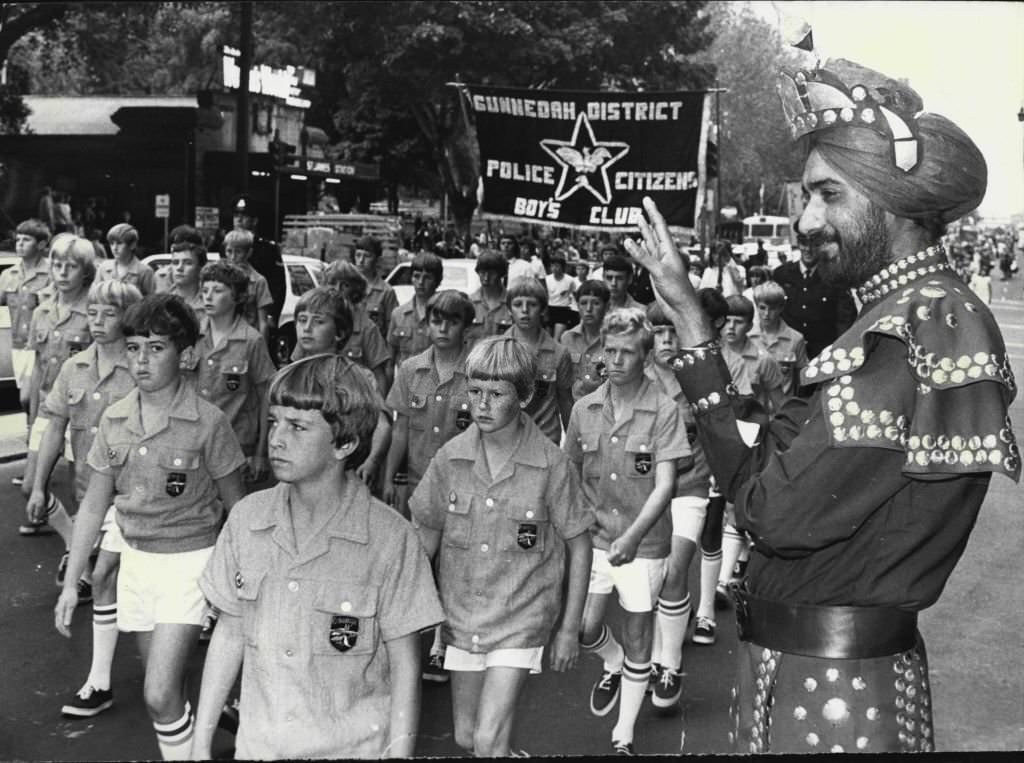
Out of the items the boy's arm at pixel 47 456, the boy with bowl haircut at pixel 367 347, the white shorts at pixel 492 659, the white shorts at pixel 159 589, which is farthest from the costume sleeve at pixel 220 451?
the boy with bowl haircut at pixel 367 347

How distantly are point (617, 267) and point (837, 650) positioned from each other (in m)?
5.99

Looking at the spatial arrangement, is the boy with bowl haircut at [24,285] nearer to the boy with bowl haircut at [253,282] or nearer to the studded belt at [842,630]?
the boy with bowl haircut at [253,282]

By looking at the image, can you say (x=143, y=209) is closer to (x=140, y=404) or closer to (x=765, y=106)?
(x=765, y=106)

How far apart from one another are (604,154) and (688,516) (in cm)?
353

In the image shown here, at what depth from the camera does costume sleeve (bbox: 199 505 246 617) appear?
3.15 meters

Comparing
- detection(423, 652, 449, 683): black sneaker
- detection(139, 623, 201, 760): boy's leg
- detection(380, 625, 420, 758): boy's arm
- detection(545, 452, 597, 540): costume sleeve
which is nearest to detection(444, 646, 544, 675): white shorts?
detection(545, 452, 597, 540): costume sleeve

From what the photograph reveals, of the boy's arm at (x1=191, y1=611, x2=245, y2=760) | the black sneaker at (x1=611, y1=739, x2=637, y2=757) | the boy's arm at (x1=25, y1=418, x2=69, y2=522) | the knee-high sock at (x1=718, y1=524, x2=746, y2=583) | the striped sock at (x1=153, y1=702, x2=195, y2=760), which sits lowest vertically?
the black sneaker at (x1=611, y1=739, x2=637, y2=757)

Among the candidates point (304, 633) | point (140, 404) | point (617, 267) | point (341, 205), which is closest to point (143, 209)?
point (341, 205)

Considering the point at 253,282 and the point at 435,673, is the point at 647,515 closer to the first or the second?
the point at 435,673

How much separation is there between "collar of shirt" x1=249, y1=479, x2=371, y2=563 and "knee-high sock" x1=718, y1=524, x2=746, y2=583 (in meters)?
4.29

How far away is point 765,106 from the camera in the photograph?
3084cm

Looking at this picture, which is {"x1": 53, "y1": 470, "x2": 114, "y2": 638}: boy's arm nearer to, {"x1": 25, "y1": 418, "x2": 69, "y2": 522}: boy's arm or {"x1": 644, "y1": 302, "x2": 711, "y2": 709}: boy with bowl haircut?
{"x1": 25, "y1": 418, "x2": 69, "y2": 522}: boy's arm

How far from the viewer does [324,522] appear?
10.4ft

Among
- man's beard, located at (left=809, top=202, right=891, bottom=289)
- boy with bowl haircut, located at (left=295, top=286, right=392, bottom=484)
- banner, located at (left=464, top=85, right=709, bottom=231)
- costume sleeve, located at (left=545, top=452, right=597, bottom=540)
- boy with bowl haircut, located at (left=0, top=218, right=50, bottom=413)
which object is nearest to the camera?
man's beard, located at (left=809, top=202, right=891, bottom=289)
